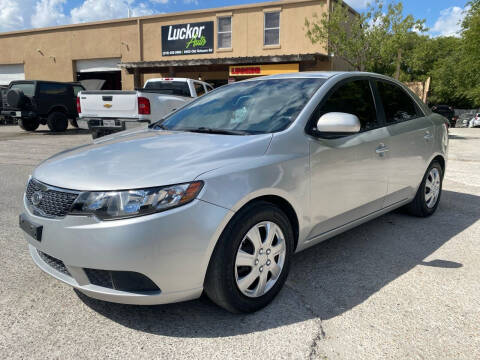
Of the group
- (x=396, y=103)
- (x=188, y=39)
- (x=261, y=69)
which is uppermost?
Answer: (x=188, y=39)

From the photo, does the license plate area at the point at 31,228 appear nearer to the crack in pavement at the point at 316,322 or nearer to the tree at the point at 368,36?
the crack in pavement at the point at 316,322

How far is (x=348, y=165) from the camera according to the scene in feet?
10.5

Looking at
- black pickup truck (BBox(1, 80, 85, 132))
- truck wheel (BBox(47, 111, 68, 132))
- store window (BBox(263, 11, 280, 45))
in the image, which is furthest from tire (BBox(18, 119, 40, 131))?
store window (BBox(263, 11, 280, 45))

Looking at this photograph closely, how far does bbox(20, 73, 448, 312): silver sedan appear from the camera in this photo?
84.7 inches

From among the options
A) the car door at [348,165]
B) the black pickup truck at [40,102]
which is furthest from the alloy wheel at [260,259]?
the black pickup truck at [40,102]

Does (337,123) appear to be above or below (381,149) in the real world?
above

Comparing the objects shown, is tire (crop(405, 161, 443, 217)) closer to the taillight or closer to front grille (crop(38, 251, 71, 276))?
front grille (crop(38, 251, 71, 276))

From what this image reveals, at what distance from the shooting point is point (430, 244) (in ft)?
12.8

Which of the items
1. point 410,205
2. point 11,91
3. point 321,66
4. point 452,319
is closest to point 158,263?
point 452,319

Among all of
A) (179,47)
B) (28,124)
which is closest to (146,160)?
(28,124)

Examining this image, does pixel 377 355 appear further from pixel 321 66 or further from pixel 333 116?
pixel 321 66

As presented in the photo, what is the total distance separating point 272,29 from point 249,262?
789 inches

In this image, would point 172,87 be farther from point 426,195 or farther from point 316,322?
point 316,322

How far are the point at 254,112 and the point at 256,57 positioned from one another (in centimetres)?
1707
